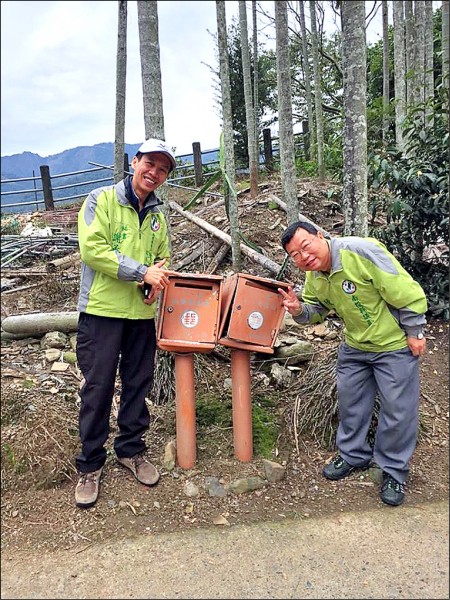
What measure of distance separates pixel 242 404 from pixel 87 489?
925 millimetres

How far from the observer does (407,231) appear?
14.0ft

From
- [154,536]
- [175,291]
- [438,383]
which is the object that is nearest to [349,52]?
[175,291]

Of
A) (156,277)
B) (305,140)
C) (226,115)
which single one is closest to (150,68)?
(226,115)

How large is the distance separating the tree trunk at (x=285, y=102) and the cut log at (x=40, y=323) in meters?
2.03

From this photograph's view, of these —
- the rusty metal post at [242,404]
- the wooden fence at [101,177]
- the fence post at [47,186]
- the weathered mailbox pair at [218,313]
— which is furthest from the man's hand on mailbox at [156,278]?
the fence post at [47,186]

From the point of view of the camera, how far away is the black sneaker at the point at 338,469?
2.75 metres

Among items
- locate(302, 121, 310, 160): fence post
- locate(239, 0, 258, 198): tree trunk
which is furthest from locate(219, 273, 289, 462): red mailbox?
locate(302, 121, 310, 160): fence post

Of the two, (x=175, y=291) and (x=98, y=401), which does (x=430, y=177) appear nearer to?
(x=175, y=291)

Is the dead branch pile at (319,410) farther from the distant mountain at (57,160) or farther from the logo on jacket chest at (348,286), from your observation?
the distant mountain at (57,160)

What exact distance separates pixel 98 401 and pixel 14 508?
2.28 feet

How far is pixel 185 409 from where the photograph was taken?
9.07ft

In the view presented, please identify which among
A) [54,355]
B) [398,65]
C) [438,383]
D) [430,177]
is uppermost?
[398,65]

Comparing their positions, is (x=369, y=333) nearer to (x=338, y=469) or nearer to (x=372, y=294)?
(x=372, y=294)

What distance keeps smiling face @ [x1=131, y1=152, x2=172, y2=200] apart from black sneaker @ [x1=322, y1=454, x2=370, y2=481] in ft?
5.90
